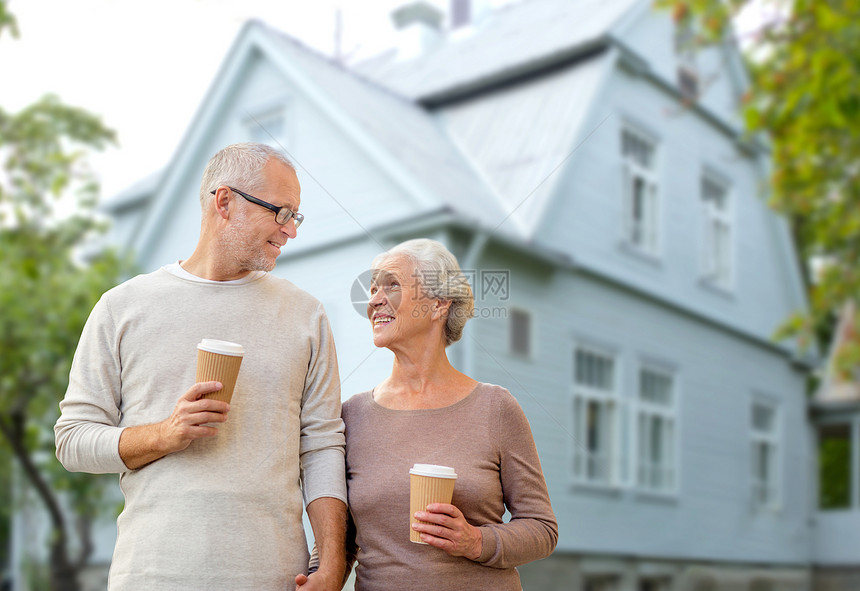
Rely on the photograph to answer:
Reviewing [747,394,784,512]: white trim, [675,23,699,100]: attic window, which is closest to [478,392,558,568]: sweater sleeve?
[675,23,699,100]: attic window

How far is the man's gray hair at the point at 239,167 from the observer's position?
6.57 ft

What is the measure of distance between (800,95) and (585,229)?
2.72 meters

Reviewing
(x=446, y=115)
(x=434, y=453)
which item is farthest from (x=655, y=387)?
(x=434, y=453)

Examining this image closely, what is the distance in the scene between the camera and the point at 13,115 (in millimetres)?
11148

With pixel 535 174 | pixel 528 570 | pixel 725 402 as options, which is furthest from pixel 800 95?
pixel 725 402

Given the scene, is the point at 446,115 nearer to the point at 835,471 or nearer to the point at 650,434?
the point at 650,434

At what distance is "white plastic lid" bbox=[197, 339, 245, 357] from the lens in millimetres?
1770

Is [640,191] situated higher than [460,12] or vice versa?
[460,12]

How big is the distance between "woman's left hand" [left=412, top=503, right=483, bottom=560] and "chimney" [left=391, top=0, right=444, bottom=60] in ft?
39.1

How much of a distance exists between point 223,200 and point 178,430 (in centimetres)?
48

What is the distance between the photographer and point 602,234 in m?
10.7

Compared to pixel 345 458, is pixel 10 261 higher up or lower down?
higher up

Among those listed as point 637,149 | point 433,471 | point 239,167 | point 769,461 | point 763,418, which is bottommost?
point 433,471

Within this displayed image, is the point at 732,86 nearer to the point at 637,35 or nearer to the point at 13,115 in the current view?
the point at 637,35
